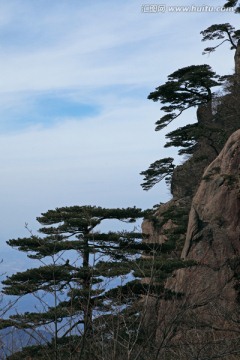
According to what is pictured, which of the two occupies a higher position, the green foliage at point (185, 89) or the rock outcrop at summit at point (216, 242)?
the green foliage at point (185, 89)

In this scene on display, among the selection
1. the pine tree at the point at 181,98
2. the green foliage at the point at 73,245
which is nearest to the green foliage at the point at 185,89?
the pine tree at the point at 181,98

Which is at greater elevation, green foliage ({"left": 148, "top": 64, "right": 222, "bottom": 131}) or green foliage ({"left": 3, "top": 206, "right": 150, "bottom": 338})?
green foliage ({"left": 148, "top": 64, "right": 222, "bottom": 131})

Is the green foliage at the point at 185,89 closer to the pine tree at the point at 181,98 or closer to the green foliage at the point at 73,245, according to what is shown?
the pine tree at the point at 181,98

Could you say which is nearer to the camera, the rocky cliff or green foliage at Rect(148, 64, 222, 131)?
the rocky cliff

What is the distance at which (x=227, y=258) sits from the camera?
1914cm

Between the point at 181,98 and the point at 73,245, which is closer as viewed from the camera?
the point at 73,245

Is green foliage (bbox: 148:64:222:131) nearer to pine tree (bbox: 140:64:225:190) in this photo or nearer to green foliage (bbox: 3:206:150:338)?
pine tree (bbox: 140:64:225:190)

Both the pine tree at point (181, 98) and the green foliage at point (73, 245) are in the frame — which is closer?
the green foliage at point (73, 245)

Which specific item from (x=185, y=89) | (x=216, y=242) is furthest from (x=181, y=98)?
(x=216, y=242)

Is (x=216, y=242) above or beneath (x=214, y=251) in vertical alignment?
above

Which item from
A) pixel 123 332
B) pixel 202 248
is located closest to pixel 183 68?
pixel 202 248

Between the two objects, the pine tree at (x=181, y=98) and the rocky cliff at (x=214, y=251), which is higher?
the pine tree at (x=181, y=98)

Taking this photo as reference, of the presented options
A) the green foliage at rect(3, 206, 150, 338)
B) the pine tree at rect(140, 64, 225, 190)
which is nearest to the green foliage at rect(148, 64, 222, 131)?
the pine tree at rect(140, 64, 225, 190)

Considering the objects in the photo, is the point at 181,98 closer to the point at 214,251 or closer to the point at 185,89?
the point at 185,89
